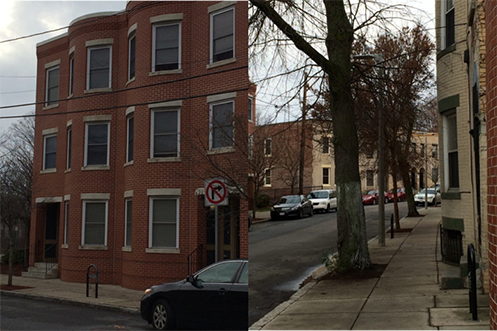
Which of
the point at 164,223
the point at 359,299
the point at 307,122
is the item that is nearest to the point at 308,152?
Answer: the point at 307,122

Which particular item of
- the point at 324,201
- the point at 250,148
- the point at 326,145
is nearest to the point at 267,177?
the point at 250,148

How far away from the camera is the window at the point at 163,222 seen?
9.95ft

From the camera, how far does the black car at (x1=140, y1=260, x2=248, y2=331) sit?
2979 mm

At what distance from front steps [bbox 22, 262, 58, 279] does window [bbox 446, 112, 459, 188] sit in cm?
276

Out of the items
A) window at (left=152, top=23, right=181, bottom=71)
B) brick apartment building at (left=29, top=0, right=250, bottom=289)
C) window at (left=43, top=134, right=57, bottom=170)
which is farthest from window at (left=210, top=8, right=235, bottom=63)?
window at (left=43, top=134, right=57, bottom=170)

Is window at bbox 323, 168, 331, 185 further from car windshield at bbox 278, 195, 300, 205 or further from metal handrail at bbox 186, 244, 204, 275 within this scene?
metal handrail at bbox 186, 244, 204, 275

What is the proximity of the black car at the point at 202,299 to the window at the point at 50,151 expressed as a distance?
51.0 inches

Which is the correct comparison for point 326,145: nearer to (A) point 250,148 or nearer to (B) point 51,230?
(A) point 250,148

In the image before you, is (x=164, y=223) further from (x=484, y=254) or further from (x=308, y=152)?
(x=484, y=254)

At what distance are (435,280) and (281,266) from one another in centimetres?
340

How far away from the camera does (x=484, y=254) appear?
3.23 meters

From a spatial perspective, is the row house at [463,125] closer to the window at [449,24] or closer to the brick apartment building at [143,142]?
the window at [449,24]

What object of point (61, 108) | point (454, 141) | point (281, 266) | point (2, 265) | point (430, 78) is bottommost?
point (281, 266)

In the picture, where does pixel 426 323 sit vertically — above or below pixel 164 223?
below
